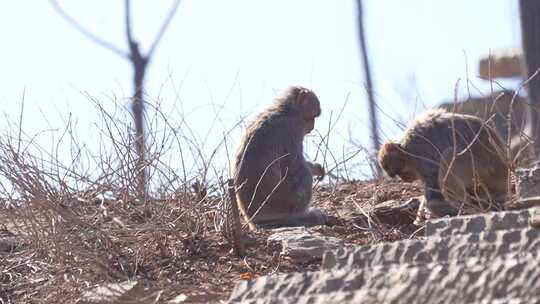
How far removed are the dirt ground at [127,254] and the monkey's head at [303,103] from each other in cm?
281

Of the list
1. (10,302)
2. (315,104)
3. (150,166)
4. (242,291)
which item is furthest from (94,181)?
(315,104)

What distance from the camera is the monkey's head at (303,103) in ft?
31.6

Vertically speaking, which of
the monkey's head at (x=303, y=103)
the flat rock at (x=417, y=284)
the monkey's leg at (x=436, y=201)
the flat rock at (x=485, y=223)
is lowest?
the monkey's leg at (x=436, y=201)

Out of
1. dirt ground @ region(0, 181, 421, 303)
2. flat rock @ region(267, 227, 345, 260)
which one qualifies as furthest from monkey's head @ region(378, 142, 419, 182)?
flat rock @ region(267, 227, 345, 260)

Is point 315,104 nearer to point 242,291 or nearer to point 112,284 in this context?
point 112,284

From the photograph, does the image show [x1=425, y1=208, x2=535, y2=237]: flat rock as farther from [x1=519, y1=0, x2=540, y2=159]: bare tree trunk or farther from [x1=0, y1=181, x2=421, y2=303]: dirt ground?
[x1=519, y1=0, x2=540, y2=159]: bare tree trunk

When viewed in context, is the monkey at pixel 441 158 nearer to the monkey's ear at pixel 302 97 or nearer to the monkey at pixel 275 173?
the monkey at pixel 275 173

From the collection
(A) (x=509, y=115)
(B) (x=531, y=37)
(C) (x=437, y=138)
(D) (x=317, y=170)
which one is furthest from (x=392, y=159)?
(B) (x=531, y=37)

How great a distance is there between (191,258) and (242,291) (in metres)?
1.78

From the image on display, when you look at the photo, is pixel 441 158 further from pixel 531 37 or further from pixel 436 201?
pixel 531 37

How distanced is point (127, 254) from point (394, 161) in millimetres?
3283

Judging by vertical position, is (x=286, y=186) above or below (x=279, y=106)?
below

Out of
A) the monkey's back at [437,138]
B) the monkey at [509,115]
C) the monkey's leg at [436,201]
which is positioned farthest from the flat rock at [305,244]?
the monkey's back at [437,138]

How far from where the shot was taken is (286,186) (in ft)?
28.7
